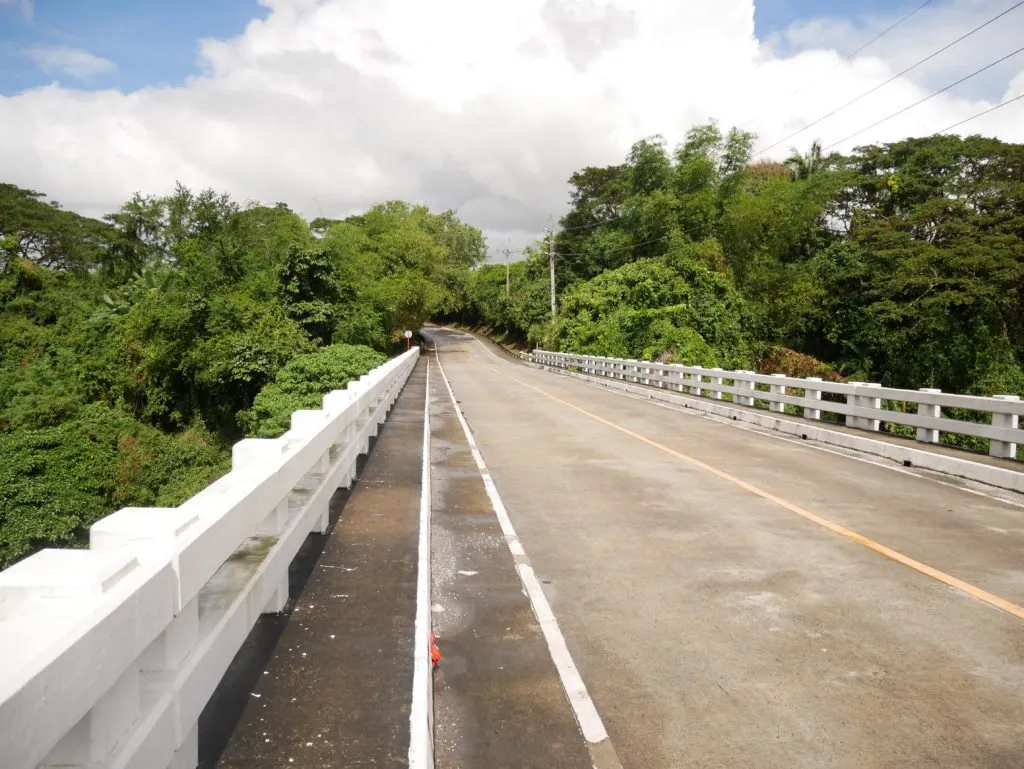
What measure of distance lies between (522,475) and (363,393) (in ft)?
8.47

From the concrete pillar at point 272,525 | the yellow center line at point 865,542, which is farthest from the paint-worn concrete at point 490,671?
the yellow center line at point 865,542

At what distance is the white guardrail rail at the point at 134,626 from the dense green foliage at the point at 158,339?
23.2 m

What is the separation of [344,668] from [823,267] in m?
46.9

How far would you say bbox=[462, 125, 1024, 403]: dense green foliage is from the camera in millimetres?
34938

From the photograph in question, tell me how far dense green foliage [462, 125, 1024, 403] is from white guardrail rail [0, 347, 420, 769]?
1373 inches

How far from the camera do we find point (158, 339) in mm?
40312

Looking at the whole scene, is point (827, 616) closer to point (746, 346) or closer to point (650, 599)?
point (650, 599)

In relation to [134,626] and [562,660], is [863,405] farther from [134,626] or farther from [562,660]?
[134,626]

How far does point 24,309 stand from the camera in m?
54.8

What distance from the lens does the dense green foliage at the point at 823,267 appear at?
34.9 metres

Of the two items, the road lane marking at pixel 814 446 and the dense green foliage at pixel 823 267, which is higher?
the dense green foliage at pixel 823 267

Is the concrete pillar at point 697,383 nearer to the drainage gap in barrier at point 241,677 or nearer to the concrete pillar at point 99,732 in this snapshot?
the drainage gap in barrier at point 241,677

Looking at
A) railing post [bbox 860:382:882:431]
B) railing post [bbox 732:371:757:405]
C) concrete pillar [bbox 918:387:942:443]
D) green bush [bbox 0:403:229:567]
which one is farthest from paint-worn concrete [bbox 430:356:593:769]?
green bush [bbox 0:403:229:567]

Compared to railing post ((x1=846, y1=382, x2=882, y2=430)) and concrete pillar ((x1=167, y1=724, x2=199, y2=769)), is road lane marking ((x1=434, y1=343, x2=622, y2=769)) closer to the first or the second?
concrete pillar ((x1=167, y1=724, x2=199, y2=769))
